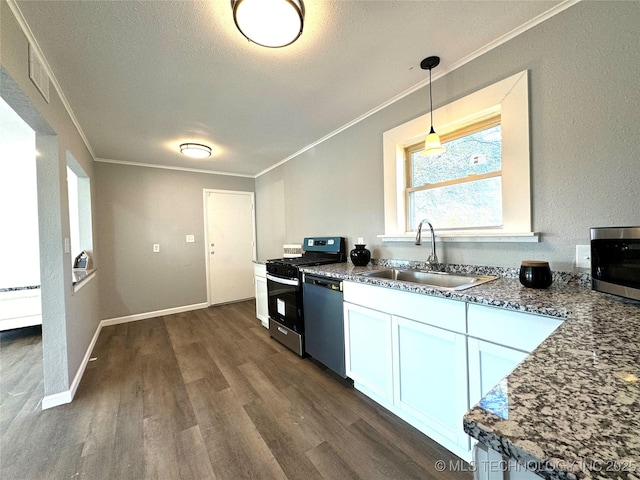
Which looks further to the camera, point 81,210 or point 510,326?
point 81,210

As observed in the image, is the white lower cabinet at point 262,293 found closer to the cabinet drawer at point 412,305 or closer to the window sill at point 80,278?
the cabinet drawer at point 412,305

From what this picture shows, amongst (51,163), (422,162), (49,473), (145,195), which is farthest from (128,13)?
(145,195)

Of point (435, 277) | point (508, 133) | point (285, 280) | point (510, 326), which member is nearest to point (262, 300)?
point (285, 280)

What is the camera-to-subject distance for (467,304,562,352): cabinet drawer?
39.1 inches

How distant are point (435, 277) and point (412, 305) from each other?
51 centimetres

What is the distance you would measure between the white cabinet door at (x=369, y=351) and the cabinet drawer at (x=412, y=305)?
64 millimetres

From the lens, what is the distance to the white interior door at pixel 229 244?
431 cm

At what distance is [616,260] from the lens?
1019mm

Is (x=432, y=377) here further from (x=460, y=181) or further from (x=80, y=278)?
(x=80, y=278)

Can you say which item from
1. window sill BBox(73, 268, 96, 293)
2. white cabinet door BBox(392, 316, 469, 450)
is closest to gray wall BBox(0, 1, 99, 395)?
window sill BBox(73, 268, 96, 293)

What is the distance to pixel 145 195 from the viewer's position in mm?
3785

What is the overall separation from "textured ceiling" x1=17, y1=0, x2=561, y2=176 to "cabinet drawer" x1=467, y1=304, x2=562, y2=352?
1551 millimetres

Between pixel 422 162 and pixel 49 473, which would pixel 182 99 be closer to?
pixel 422 162

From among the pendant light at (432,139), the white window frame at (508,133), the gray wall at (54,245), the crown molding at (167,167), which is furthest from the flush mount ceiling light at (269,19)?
the crown molding at (167,167)
